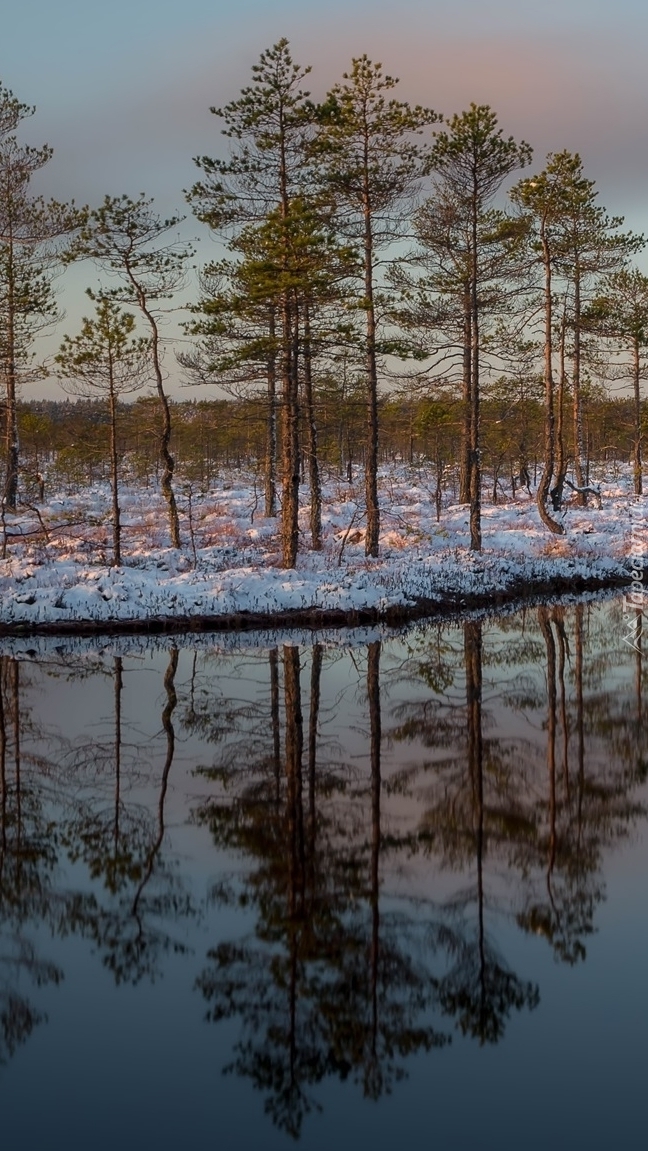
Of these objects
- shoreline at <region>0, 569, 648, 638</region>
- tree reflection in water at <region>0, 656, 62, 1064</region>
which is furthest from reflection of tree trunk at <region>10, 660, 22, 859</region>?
shoreline at <region>0, 569, 648, 638</region>

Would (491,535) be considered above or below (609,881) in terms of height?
above

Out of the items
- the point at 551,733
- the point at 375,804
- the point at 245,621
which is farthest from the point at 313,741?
the point at 245,621

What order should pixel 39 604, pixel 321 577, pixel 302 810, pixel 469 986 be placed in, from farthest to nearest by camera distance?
pixel 321 577 → pixel 39 604 → pixel 302 810 → pixel 469 986

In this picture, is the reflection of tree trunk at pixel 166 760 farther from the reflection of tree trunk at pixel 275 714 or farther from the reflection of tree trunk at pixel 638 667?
the reflection of tree trunk at pixel 638 667

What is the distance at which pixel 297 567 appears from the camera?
24047 mm

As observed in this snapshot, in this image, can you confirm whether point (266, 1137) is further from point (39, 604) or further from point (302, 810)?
point (39, 604)

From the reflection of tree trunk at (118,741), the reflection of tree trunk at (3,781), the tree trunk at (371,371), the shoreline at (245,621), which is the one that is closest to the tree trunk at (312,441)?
the tree trunk at (371,371)

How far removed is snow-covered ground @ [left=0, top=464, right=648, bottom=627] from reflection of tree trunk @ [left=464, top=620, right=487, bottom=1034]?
364 centimetres

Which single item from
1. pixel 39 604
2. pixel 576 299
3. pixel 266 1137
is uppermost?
pixel 576 299

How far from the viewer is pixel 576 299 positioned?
34219 mm

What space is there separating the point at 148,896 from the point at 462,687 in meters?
7.88

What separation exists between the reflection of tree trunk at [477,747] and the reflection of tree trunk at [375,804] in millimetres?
676

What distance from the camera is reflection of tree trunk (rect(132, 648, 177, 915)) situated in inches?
309

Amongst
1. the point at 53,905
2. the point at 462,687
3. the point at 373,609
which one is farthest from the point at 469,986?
the point at 373,609
